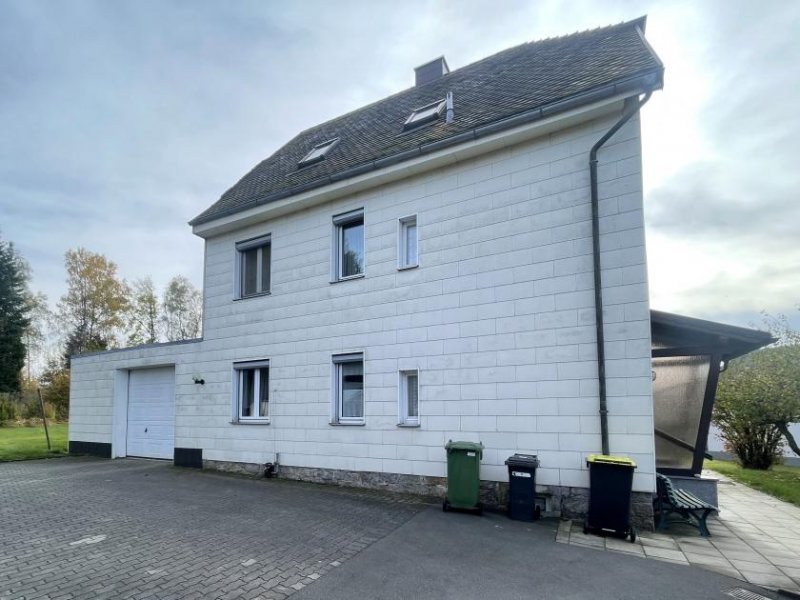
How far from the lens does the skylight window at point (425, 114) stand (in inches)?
382

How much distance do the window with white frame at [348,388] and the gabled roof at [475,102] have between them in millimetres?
3775

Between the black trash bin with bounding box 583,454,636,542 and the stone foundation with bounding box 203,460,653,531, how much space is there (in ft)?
1.58

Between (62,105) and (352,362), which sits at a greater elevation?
(62,105)

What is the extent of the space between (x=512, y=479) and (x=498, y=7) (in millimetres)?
8095

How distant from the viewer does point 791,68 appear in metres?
7.05

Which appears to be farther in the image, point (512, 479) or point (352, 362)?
point (352, 362)

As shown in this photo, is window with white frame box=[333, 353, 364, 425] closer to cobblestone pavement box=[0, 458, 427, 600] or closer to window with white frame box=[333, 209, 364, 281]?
cobblestone pavement box=[0, 458, 427, 600]

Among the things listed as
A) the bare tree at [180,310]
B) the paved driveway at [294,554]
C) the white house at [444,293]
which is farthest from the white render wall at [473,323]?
the bare tree at [180,310]

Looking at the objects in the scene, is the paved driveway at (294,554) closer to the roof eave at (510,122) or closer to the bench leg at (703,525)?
the bench leg at (703,525)

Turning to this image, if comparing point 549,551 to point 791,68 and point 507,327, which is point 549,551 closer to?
point 507,327

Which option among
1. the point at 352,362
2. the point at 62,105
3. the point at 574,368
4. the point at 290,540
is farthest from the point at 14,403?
the point at 574,368

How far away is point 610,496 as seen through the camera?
19.0 ft

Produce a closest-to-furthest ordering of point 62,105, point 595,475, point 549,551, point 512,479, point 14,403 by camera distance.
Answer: point 549,551
point 595,475
point 512,479
point 62,105
point 14,403

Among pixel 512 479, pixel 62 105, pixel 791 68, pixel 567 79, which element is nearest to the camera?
pixel 512 479
